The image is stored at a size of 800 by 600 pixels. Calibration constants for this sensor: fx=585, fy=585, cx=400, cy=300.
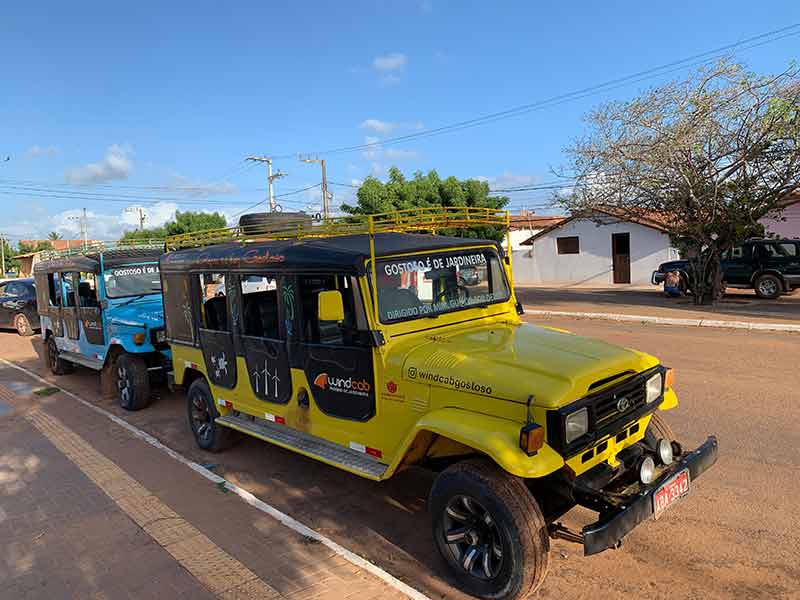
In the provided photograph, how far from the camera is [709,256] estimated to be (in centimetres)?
1647

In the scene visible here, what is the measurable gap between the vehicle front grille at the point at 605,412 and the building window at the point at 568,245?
28.2 meters

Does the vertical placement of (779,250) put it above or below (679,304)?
above

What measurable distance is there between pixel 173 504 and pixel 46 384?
7.15 meters

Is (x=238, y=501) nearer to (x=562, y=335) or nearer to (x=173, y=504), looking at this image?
(x=173, y=504)

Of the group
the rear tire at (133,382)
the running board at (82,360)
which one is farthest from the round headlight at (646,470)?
the running board at (82,360)

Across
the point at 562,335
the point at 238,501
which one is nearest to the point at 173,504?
the point at 238,501

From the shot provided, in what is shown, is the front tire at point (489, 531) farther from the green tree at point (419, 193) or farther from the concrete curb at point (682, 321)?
the green tree at point (419, 193)

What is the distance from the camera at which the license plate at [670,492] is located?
3.28m

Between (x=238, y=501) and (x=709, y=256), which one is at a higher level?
(x=709, y=256)

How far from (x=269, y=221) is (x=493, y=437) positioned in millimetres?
3581

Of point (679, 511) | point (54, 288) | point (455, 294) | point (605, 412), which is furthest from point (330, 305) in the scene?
point (54, 288)

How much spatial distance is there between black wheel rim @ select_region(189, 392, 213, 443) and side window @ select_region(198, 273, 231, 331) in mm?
862

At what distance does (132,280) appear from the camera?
29.7ft

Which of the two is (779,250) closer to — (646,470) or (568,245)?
(568,245)
